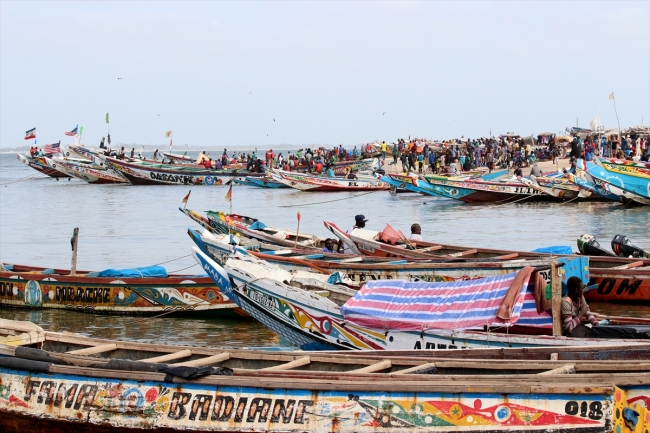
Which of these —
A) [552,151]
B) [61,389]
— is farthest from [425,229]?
[552,151]

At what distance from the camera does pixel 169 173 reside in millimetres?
46344

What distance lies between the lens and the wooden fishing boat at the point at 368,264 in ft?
40.9

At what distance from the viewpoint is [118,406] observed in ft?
23.8

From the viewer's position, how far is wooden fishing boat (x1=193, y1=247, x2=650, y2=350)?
871cm

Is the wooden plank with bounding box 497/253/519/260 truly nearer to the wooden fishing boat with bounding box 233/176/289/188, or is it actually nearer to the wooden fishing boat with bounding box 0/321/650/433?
the wooden fishing boat with bounding box 0/321/650/433

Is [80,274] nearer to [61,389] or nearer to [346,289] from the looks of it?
[346,289]

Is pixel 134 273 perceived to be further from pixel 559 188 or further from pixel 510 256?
pixel 559 188

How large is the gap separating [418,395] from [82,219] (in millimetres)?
25958

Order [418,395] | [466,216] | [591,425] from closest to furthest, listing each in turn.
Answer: [591,425] < [418,395] < [466,216]

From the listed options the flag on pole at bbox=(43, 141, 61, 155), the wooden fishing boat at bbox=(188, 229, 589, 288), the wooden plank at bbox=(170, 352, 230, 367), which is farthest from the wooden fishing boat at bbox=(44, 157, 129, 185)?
the wooden plank at bbox=(170, 352, 230, 367)

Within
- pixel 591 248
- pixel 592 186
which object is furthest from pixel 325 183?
pixel 591 248

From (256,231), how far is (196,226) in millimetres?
9218

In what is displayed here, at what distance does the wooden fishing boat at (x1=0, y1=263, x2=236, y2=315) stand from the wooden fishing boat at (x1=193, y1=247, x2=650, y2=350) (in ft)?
8.86

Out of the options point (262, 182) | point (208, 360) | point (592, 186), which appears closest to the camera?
point (208, 360)
